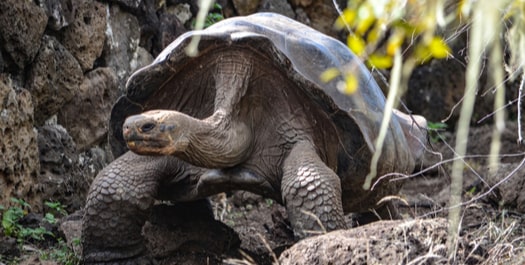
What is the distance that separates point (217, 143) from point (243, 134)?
0.72 ft

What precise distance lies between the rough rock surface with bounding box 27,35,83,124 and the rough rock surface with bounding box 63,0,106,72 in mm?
106

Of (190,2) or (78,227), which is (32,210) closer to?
(78,227)

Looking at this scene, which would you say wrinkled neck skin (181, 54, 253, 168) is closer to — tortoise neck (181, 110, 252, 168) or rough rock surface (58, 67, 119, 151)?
tortoise neck (181, 110, 252, 168)

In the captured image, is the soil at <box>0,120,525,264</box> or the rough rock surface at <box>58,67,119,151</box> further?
the rough rock surface at <box>58,67,119,151</box>

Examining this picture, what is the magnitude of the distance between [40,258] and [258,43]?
4.37 feet

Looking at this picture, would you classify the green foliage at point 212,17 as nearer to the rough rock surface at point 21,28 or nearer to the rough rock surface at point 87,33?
the rough rock surface at point 87,33

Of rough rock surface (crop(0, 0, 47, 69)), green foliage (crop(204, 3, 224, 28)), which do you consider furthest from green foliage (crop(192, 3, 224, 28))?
rough rock surface (crop(0, 0, 47, 69))

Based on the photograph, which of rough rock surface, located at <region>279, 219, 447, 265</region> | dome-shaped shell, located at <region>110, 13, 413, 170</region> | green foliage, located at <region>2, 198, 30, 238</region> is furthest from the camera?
green foliage, located at <region>2, 198, 30, 238</region>

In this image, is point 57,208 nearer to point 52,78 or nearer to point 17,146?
point 17,146

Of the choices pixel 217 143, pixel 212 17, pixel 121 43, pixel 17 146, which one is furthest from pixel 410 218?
pixel 212 17

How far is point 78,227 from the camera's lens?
15.0ft

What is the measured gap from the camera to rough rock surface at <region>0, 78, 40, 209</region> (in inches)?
182

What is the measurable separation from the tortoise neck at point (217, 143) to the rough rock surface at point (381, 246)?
96cm

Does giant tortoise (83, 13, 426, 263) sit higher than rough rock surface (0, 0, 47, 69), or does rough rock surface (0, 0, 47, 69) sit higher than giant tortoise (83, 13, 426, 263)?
rough rock surface (0, 0, 47, 69)
